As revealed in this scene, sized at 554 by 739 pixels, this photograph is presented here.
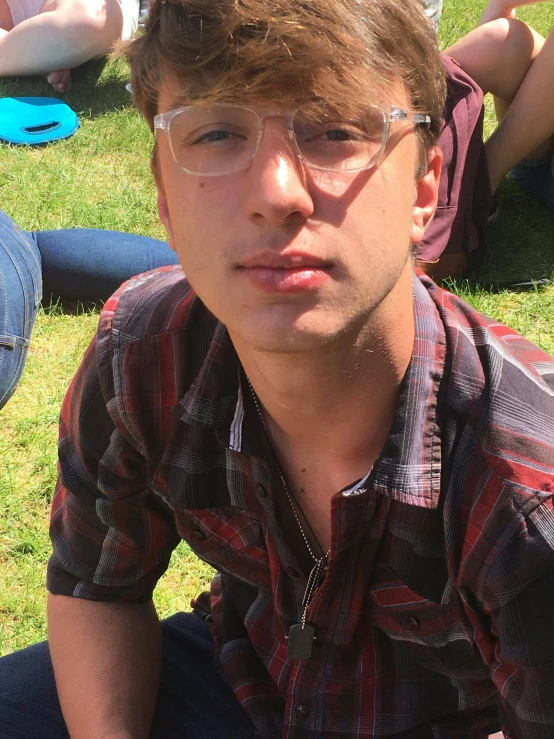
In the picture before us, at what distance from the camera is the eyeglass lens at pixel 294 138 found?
1524mm

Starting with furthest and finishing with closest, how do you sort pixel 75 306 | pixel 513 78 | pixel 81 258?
pixel 513 78 → pixel 75 306 → pixel 81 258

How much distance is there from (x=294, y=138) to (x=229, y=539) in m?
0.82

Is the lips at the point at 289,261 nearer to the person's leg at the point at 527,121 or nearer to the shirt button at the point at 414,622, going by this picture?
the shirt button at the point at 414,622

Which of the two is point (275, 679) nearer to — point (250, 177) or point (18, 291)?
point (250, 177)

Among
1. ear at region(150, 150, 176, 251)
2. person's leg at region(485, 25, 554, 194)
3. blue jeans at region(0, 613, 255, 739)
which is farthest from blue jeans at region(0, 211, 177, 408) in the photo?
blue jeans at region(0, 613, 255, 739)

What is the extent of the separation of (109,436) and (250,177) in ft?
2.04

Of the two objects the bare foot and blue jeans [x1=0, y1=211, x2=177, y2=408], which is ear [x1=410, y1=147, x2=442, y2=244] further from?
the bare foot

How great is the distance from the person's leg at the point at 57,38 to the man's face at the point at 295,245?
5.02 meters

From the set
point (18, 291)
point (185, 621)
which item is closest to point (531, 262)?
point (18, 291)

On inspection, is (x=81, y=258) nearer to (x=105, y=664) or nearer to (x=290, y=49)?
(x=105, y=664)

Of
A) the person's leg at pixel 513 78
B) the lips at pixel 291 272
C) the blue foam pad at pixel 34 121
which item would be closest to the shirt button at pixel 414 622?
the lips at pixel 291 272

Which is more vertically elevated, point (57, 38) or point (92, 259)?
point (57, 38)

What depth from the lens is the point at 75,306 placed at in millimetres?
4180

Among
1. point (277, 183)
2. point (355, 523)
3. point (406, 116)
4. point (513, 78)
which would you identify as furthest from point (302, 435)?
point (513, 78)
